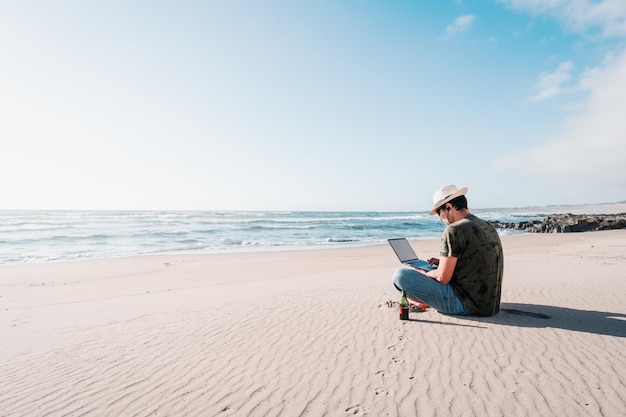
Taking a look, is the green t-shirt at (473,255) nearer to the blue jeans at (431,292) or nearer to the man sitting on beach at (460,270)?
the man sitting on beach at (460,270)

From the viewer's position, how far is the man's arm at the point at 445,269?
464 centimetres

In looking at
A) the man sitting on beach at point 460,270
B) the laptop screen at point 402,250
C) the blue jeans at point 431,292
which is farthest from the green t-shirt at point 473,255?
the laptop screen at point 402,250

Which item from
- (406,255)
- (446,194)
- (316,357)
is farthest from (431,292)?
(316,357)

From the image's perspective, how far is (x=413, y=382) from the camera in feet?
11.6

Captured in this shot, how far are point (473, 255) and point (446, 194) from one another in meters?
0.88

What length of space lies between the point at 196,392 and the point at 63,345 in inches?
111

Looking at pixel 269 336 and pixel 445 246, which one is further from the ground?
pixel 445 246

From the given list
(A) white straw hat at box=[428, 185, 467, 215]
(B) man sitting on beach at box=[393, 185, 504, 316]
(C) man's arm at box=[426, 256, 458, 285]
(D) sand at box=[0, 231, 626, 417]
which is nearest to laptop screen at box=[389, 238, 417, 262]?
(B) man sitting on beach at box=[393, 185, 504, 316]

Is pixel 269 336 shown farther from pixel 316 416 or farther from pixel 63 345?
pixel 63 345

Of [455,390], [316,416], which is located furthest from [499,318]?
[316,416]

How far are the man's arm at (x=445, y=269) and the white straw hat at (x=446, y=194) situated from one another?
0.72 m

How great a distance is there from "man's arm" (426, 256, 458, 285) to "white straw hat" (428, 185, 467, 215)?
72 cm

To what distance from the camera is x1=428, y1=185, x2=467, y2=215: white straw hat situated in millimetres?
4707

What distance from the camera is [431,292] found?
16.7ft
